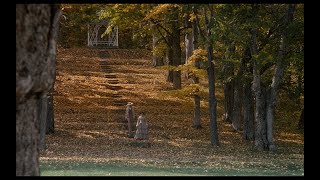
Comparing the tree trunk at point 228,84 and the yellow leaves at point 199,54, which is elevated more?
the yellow leaves at point 199,54

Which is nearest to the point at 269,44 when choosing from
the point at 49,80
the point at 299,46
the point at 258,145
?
the point at 299,46

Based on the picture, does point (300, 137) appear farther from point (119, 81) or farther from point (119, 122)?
point (119, 81)

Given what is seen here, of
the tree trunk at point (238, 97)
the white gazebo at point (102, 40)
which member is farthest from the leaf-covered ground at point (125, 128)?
the white gazebo at point (102, 40)

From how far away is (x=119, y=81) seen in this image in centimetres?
4831

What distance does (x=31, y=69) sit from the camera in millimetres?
10719

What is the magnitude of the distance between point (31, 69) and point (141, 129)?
20.4 meters

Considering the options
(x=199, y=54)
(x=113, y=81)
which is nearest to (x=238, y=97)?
(x=199, y=54)

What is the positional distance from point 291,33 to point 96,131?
12.4 metres

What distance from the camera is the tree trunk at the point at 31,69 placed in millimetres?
10609

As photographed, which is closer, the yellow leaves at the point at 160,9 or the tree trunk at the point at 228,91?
the yellow leaves at the point at 160,9

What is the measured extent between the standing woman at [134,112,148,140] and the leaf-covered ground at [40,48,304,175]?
Result: 360 mm

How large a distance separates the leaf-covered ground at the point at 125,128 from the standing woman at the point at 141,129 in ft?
1.18

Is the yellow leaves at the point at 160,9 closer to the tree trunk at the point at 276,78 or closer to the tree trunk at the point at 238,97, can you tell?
the tree trunk at the point at 238,97

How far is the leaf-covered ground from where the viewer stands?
2378 centimetres
